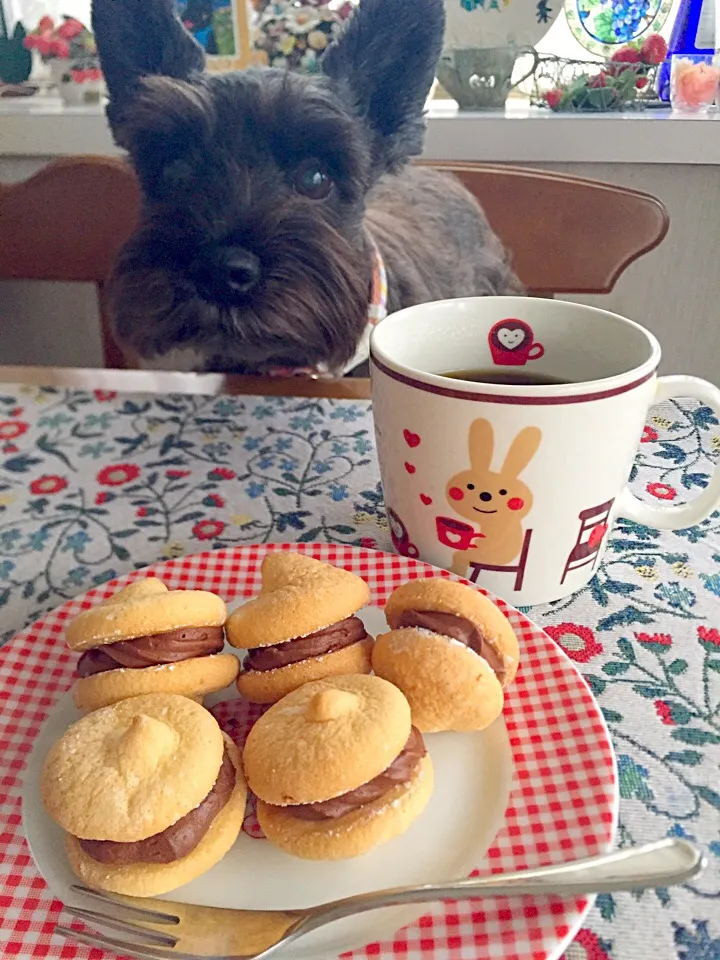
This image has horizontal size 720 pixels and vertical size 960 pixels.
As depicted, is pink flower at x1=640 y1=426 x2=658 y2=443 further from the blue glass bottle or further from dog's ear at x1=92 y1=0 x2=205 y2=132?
the blue glass bottle

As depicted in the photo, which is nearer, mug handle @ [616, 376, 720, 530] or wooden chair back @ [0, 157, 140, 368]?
mug handle @ [616, 376, 720, 530]

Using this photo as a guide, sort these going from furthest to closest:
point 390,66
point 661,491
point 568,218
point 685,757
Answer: point 568,218 → point 390,66 → point 661,491 → point 685,757

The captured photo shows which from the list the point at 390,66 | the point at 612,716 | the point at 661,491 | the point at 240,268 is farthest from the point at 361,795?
the point at 390,66

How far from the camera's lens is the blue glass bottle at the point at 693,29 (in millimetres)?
1343

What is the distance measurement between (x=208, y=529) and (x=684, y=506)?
0.33 meters

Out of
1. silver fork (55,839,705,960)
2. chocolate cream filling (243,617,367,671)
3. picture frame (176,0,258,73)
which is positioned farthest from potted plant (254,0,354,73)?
silver fork (55,839,705,960)

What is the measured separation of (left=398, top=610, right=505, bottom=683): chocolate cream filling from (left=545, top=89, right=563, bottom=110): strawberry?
1250mm

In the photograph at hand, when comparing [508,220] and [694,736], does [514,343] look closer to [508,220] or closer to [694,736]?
[694,736]

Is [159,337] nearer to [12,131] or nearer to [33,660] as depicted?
[33,660]

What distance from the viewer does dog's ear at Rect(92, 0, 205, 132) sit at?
92 centimetres

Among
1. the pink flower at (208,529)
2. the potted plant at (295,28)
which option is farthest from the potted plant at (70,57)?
the pink flower at (208,529)

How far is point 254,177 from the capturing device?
37.0 inches

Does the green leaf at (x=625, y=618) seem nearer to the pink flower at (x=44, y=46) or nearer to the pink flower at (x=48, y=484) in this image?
the pink flower at (x=48, y=484)

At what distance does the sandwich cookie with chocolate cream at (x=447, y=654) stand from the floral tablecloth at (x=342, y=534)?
81 mm
